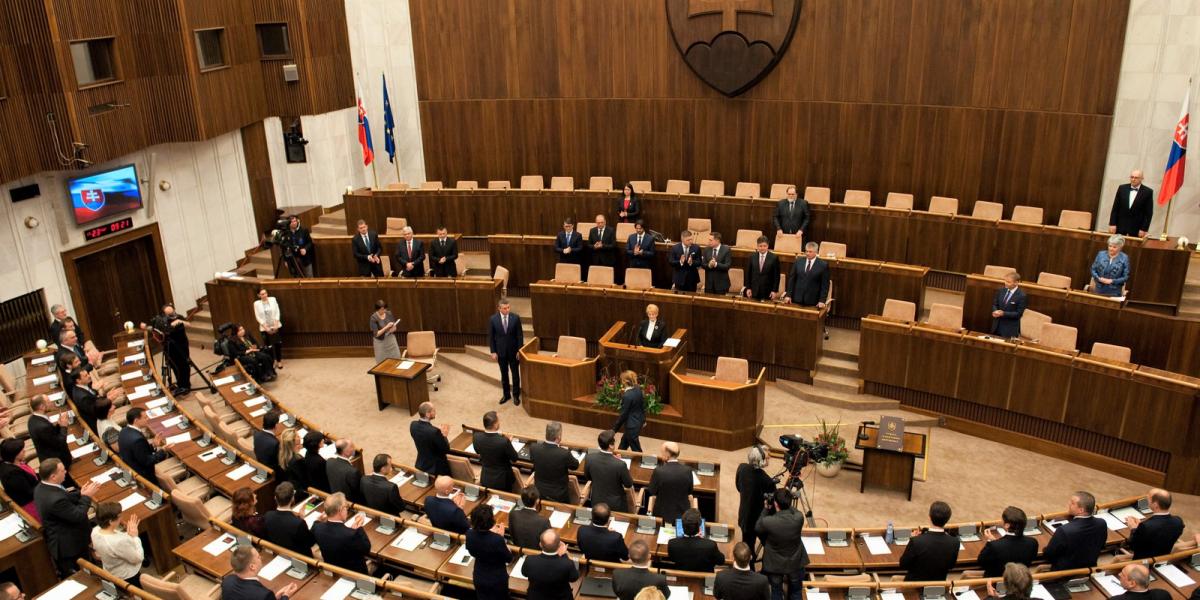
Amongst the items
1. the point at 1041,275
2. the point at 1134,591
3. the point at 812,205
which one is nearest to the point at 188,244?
the point at 812,205

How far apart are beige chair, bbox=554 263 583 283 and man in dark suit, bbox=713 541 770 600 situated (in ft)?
22.8

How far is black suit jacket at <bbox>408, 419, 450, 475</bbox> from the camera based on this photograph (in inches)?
312

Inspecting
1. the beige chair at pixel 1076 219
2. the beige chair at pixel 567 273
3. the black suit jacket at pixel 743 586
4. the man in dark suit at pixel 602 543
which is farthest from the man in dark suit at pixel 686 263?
the black suit jacket at pixel 743 586

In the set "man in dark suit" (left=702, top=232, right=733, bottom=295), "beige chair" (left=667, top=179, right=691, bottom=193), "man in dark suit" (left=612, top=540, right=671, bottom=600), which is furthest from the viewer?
"beige chair" (left=667, top=179, right=691, bottom=193)

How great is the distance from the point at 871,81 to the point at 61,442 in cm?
1172

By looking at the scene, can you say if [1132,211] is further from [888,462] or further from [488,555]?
[488,555]

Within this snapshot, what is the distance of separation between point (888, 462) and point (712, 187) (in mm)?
6938

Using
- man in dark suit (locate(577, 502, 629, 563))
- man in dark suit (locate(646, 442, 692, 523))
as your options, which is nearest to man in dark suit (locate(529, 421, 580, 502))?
man in dark suit (locate(646, 442, 692, 523))

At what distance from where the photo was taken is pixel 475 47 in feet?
52.2

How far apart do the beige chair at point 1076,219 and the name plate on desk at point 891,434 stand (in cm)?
516

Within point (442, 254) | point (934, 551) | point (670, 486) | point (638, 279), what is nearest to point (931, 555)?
point (934, 551)

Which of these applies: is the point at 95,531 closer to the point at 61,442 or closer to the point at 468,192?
the point at 61,442

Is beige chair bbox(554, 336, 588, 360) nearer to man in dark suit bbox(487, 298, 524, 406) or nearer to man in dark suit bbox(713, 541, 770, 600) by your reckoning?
man in dark suit bbox(487, 298, 524, 406)

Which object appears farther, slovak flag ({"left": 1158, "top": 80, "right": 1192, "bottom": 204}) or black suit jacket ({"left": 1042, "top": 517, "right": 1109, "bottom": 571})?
slovak flag ({"left": 1158, "top": 80, "right": 1192, "bottom": 204})
